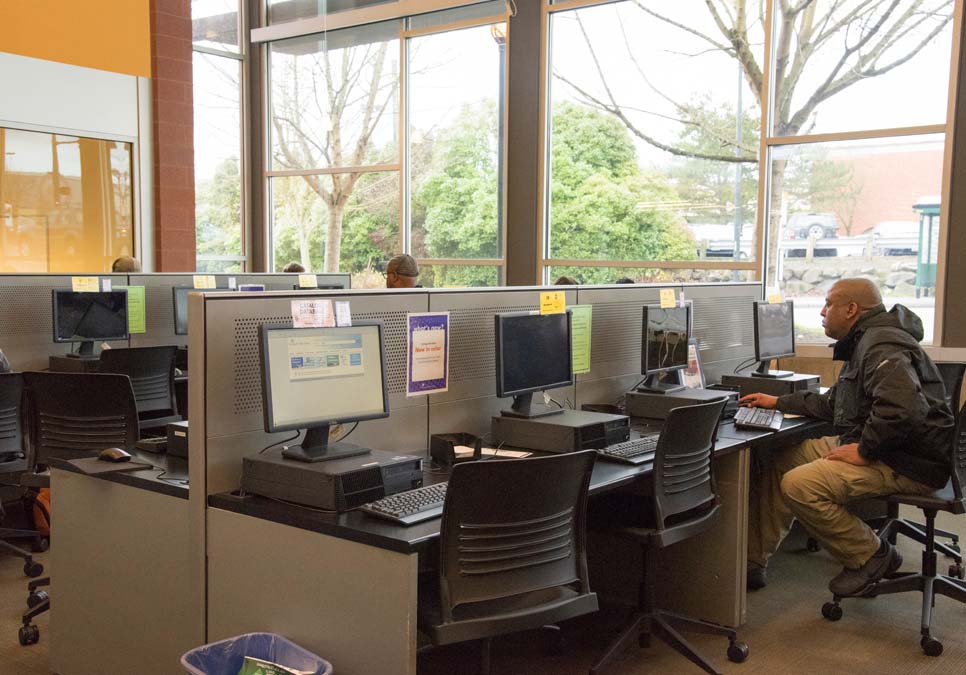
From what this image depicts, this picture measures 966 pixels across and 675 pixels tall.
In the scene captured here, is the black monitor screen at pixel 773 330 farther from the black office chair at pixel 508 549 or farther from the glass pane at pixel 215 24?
the glass pane at pixel 215 24

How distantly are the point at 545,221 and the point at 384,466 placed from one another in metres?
5.09

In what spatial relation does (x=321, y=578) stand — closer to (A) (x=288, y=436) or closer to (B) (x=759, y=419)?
(A) (x=288, y=436)

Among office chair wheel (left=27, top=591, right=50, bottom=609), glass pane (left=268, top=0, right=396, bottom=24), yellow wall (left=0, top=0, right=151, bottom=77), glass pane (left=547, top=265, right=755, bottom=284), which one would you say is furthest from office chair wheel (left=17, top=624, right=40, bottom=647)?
glass pane (left=268, top=0, right=396, bottom=24)

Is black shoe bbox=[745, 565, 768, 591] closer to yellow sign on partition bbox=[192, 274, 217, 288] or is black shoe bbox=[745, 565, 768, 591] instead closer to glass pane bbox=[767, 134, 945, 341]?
glass pane bbox=[767, 134, 945, 341]

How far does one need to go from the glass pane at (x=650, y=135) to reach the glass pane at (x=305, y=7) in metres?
2.14

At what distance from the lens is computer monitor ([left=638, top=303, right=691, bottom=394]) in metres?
3.52

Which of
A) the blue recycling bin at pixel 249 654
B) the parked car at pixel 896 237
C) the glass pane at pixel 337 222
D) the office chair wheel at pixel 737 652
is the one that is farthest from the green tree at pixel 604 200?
the blue recycling bin at pixel 249 654

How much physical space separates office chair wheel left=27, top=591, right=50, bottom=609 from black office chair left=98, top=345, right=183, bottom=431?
107cm

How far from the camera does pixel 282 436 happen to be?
250 cm

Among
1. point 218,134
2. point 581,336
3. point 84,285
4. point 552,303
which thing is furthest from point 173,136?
point 552,303

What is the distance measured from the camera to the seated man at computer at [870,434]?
3145mm

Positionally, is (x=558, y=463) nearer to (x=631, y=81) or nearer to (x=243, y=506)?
(x=243, y=506)

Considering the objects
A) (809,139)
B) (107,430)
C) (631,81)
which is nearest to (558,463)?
(107,430)

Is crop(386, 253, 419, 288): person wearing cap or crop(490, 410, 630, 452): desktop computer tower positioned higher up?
crop(386, 253, 419, 288): person wearing cap
